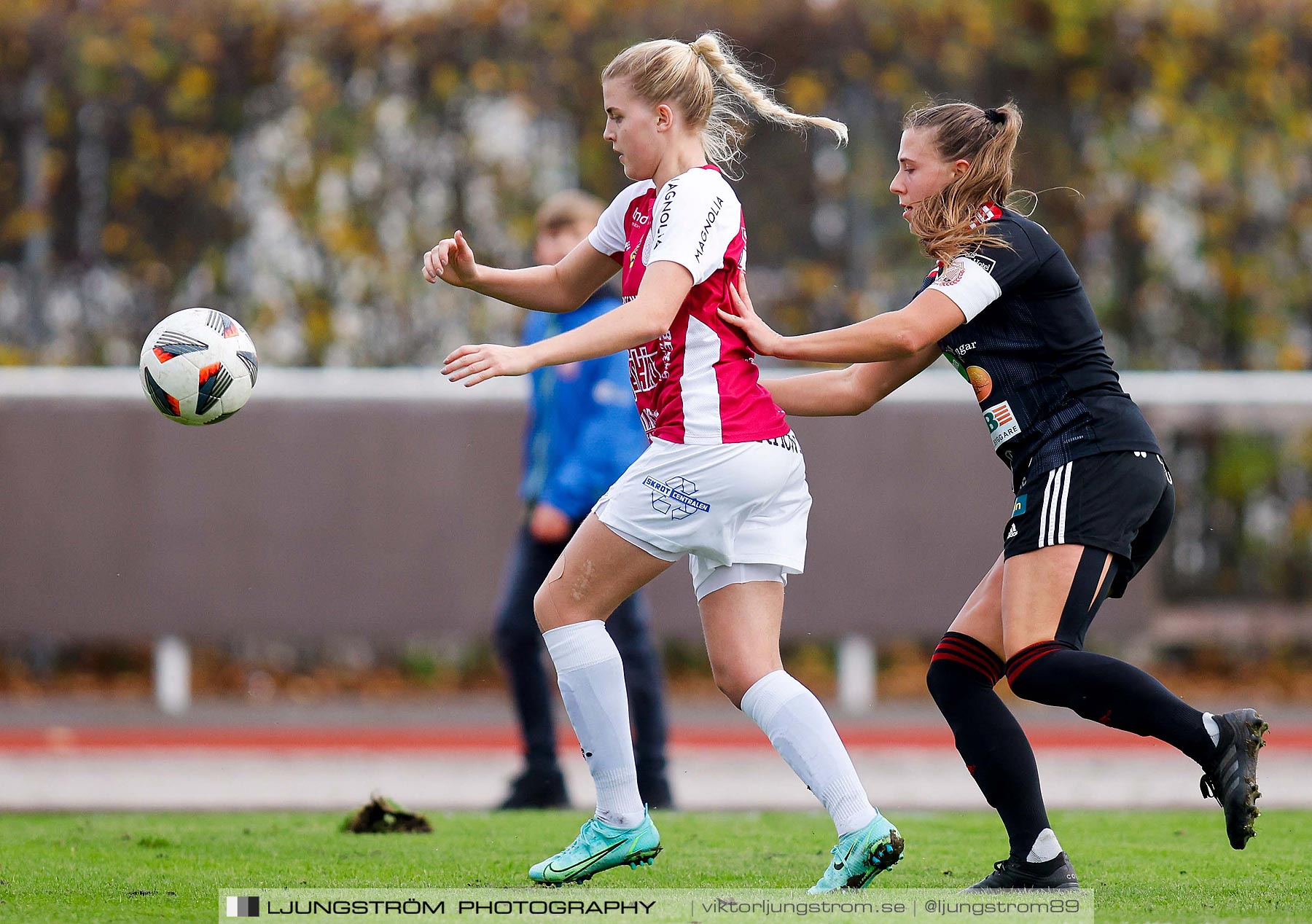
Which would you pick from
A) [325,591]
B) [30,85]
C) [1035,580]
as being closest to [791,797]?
[1035,580]

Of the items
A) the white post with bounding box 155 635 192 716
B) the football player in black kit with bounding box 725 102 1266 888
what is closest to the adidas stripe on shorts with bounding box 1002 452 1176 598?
the football player in black kit with bounding box 725 102 1266 888

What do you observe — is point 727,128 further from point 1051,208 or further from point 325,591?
point 1051,208

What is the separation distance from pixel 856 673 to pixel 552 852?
6.24 m

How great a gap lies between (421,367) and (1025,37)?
5.33 m

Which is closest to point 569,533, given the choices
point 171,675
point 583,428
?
point 583,428

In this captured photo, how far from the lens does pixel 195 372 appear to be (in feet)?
14.1

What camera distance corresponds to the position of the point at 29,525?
10.6 meters

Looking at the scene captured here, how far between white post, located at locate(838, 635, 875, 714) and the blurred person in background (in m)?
4.57

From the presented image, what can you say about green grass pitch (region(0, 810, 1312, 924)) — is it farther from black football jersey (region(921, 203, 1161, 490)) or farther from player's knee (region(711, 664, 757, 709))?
black football jersey (region(921, 203, 1161, 490))

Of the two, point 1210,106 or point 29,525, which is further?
point 1210,106

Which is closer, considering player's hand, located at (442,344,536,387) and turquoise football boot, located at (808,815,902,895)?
player's hand, located at (442,344,536,387)

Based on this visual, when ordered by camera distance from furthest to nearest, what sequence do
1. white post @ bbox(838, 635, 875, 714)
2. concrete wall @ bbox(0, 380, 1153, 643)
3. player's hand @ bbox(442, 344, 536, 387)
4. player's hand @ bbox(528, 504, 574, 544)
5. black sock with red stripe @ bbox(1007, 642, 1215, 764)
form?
white post @ bbox(838, 635, 875, 714) < concrete wall @ bbox(0, 380, 1153, 643) < player's hand @ bbox(528, 504, 574, 544) < black sock with red stripe @ bbox(1007, 642, 1215, 764) < player's hand @ bbox(442, 344, 536, 387)

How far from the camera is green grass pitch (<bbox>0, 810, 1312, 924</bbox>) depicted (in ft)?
12.7

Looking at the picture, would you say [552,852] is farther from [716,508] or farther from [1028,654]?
[1028,654]
